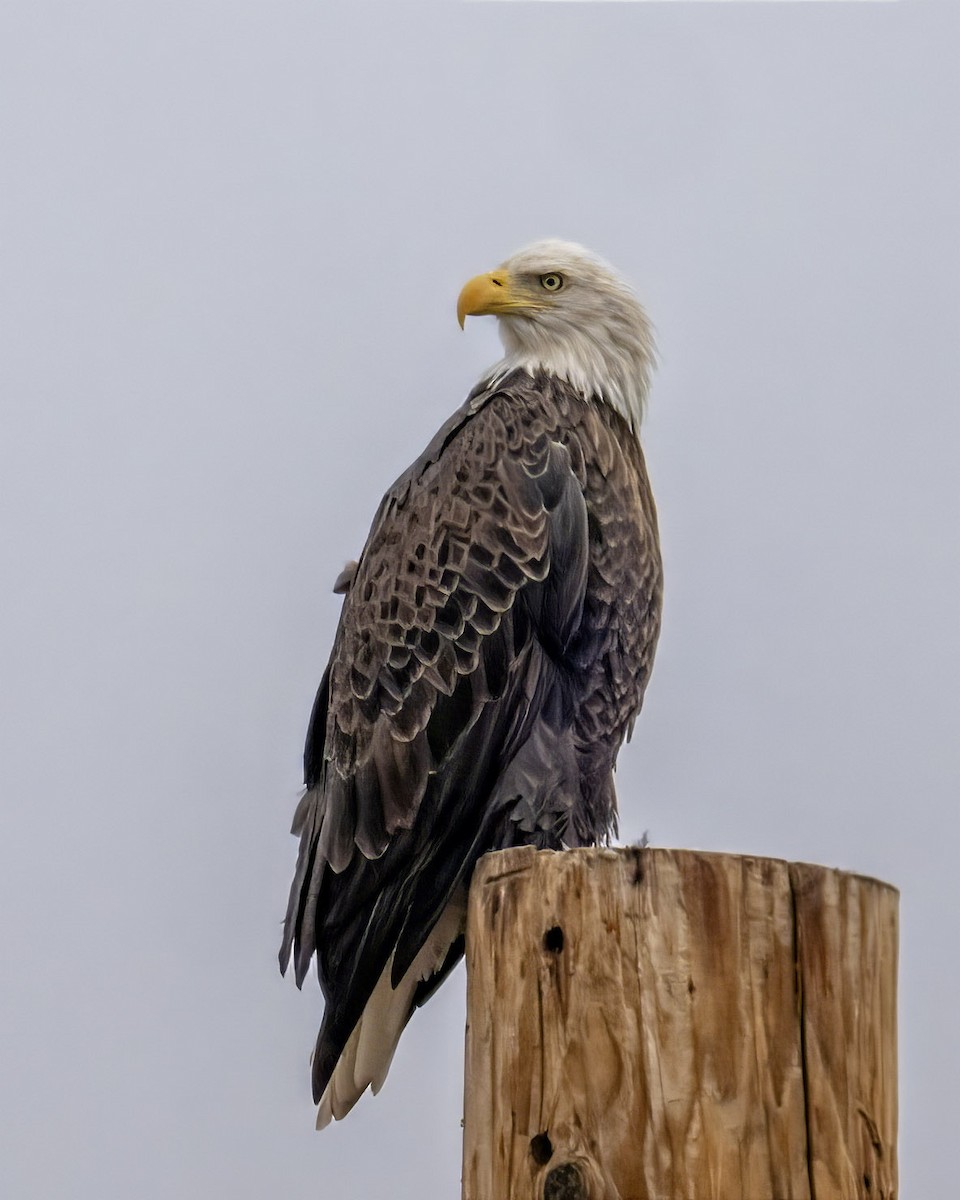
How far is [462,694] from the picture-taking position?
5043 millimetres

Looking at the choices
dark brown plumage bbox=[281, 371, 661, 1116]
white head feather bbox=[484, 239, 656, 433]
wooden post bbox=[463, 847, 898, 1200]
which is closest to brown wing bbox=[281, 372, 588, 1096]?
dark brown plumage bbox=[281, 371, 661, 1116]

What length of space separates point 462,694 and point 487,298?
1676mm

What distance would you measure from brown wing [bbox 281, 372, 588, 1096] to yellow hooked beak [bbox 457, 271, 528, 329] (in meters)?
0.63

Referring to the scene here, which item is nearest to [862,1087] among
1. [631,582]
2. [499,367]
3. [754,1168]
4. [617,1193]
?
[754,1168]

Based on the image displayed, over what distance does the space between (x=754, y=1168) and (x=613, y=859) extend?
0.63 meters

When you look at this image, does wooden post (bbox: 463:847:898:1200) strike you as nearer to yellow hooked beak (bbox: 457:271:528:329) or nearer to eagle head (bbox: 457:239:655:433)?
eagle head (bbox: 457:239:655:433)

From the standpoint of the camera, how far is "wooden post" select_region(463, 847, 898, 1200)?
286 centimetres

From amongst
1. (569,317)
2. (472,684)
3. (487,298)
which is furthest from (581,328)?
(472,684)

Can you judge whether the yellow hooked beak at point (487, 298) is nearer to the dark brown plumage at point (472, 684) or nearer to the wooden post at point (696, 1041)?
the dark brown plumage at point (472, 684)

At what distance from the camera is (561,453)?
5.23 meters

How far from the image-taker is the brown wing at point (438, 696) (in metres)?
4.96

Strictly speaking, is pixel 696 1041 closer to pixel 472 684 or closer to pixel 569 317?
pixel 472 684

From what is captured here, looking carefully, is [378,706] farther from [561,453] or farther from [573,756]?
[561,453]

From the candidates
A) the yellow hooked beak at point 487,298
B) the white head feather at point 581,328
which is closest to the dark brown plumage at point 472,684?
the white head feather at point 581,328
